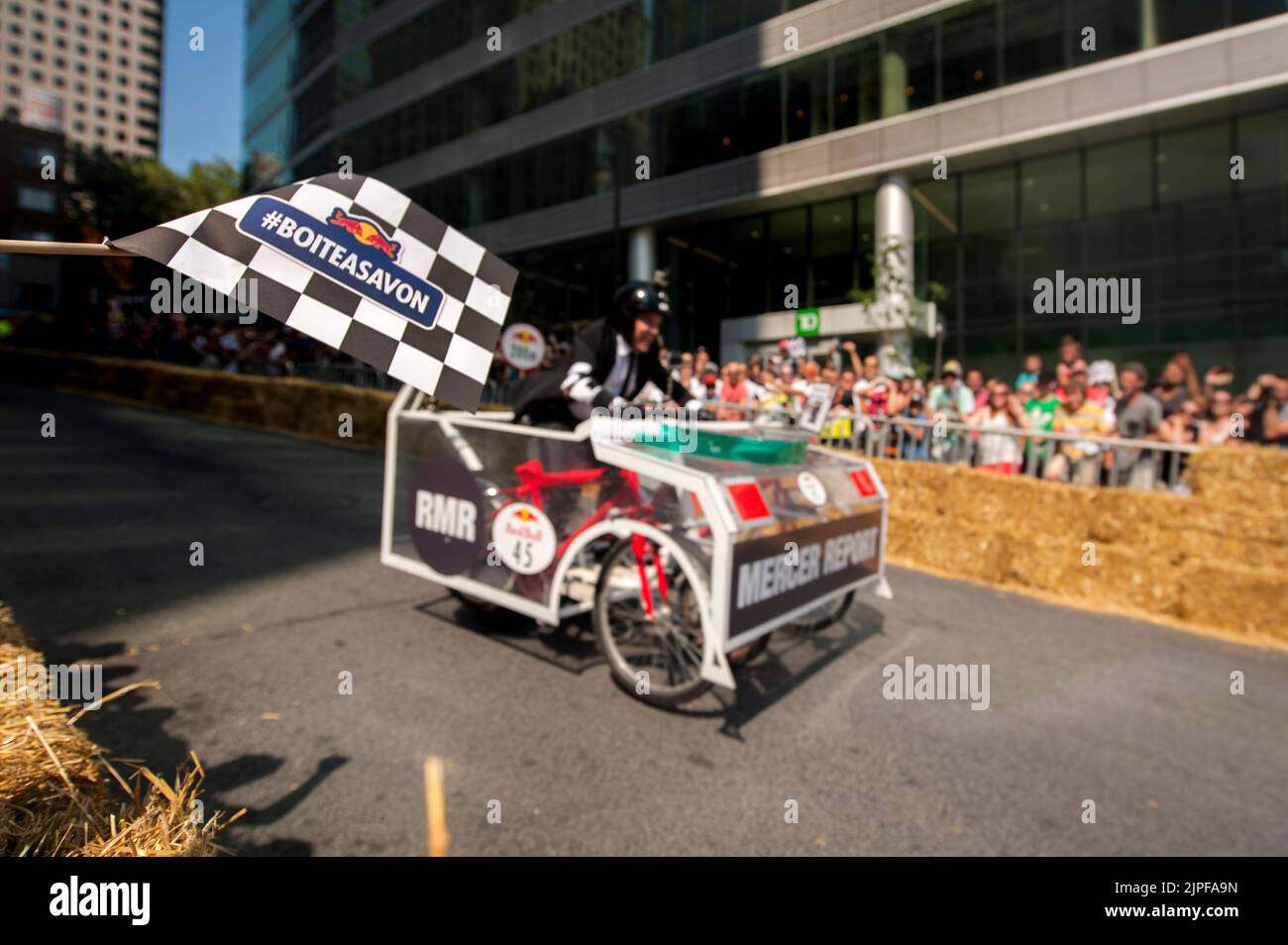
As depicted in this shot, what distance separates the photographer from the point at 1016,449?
784 cm

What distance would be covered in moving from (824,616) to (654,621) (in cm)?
183

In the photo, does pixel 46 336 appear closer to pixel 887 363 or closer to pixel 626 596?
pixel 887 363

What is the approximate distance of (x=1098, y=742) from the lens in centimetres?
381

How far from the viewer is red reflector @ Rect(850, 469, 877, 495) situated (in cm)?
Result: 484

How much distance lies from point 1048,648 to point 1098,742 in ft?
5.50

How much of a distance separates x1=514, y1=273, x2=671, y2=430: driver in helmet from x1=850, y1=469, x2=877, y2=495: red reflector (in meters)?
1.67

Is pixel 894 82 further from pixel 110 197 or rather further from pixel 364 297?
pixel 110 197

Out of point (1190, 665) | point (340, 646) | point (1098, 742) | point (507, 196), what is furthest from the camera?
point (507, 196)

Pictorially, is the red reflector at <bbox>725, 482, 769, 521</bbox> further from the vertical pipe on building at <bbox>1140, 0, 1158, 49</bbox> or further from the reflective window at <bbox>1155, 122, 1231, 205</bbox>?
the reflective window at <bbox>1155, 122, 1231, 205</bbox>

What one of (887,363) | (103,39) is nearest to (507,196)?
(887,363)

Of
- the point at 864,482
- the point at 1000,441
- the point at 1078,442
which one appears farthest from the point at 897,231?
the point at 864,482

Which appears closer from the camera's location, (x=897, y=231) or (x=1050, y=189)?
(x=1050, y=189)

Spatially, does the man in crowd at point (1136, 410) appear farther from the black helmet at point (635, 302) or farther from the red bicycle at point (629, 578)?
the red bicycle at point (629, 578)

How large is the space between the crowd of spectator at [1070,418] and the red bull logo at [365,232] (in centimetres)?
362
